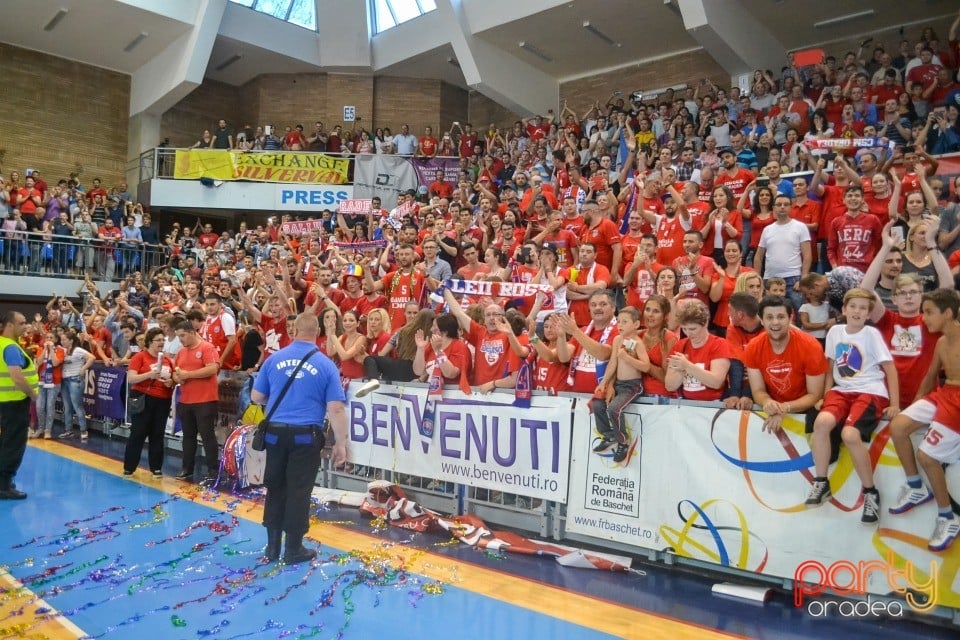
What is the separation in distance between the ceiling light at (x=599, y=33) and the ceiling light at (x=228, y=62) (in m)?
12.0

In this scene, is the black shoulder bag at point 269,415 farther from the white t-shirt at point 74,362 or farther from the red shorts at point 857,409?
the white t-shirt at point 74,362

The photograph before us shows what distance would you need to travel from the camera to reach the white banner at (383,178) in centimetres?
2283

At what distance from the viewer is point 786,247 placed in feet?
28.6

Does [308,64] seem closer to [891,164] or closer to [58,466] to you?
[58,466]

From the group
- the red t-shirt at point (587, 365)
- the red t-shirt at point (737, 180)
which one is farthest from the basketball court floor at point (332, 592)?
the red t-shirt at point (737, 180)

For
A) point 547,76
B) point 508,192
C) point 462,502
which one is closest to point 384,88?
point 547,76

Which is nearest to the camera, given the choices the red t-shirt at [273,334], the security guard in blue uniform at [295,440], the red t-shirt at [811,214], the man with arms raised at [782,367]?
the man with arms raised at [782,367]

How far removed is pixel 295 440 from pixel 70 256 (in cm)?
1731

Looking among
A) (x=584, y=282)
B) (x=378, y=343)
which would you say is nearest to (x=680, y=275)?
(x=584, y=282)

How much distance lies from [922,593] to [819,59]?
11048 millimetres

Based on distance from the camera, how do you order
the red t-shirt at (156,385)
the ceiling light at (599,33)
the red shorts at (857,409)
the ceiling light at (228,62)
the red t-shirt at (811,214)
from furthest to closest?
the ceiling light at (228,62), the ceiling light at (599,33), the red t-shirt at (811,214), the red t-shirt at (156,385), the red shorts at (857,409)

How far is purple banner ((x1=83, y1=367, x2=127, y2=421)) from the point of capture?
12586 millimetres

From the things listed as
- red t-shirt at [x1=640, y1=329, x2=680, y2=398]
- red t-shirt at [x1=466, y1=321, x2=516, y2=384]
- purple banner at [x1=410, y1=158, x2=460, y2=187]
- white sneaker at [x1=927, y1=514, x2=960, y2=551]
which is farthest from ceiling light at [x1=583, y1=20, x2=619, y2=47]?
white sneaker at [x1=927, y1=514, x2=960, y2=551]

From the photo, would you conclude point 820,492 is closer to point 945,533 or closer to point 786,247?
point 945,533
